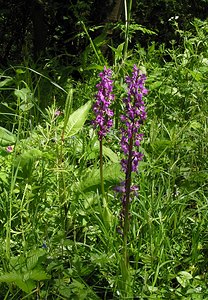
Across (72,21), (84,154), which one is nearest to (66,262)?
(84,154)

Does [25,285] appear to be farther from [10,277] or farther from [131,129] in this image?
[131,129]

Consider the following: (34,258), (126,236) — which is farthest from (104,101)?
(34,258)

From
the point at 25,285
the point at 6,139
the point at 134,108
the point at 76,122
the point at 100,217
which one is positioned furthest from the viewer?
the point at 76,122

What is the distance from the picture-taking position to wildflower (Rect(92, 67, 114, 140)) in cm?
→ 218

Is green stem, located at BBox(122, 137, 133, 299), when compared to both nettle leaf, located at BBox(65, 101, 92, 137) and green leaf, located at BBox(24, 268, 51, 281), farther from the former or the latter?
nettle leaf, located at BBox(65, 101, 92, 137)

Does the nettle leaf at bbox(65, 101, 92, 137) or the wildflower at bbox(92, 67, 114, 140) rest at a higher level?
the wildflower at bbox(92, 67, 114, 140)

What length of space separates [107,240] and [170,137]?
3.13ft

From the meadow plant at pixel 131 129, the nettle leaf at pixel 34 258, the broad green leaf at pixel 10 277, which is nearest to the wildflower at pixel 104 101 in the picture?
the meadow plant at pixel 131 129

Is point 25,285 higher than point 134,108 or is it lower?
lower

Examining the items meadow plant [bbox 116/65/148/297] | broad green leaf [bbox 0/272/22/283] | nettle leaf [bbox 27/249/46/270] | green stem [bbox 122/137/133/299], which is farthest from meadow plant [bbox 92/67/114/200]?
broad green leaf [bbox 0/272/22/283]

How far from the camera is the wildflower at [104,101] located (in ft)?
7.16

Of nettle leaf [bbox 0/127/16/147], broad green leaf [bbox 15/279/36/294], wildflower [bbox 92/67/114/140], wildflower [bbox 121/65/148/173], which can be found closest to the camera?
wildflower [bbox 121/65/148/173]

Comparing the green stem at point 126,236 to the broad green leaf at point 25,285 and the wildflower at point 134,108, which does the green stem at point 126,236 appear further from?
the broad green leaf at point 25,285

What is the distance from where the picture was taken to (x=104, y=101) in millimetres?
2197
